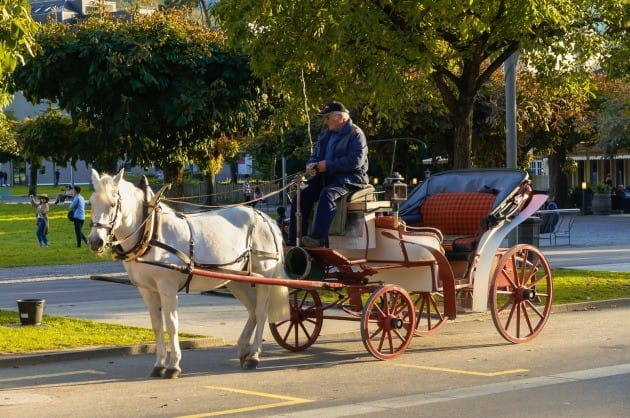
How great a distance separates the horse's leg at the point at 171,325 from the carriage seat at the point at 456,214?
159 inches

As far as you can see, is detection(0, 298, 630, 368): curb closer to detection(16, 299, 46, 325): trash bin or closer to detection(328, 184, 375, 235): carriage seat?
detection(16, 299, 46, 325): trash bin

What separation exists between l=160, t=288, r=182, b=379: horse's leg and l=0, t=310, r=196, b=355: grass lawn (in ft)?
7.77

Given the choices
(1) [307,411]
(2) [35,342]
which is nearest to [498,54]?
(2) [35,342]

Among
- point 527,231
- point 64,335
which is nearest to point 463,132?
point 527,231

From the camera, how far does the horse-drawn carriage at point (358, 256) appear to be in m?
11.7

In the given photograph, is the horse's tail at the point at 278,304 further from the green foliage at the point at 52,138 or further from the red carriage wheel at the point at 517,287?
the green foliage at the point at 52,138

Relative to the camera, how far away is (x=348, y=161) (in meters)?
13.1

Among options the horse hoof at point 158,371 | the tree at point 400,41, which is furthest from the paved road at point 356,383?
the tree at point 400,41

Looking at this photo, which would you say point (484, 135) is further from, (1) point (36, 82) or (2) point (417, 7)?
(2) point (417, 7)

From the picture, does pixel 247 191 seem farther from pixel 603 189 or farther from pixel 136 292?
pixel 603 189

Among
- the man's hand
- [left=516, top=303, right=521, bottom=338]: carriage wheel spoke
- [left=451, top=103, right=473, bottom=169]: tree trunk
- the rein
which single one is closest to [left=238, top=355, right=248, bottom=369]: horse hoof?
the rein

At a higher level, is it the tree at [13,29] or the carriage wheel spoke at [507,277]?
the tree at [13,29]

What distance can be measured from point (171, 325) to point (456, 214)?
4724mm

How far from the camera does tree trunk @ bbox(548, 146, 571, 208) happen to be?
190 feet
